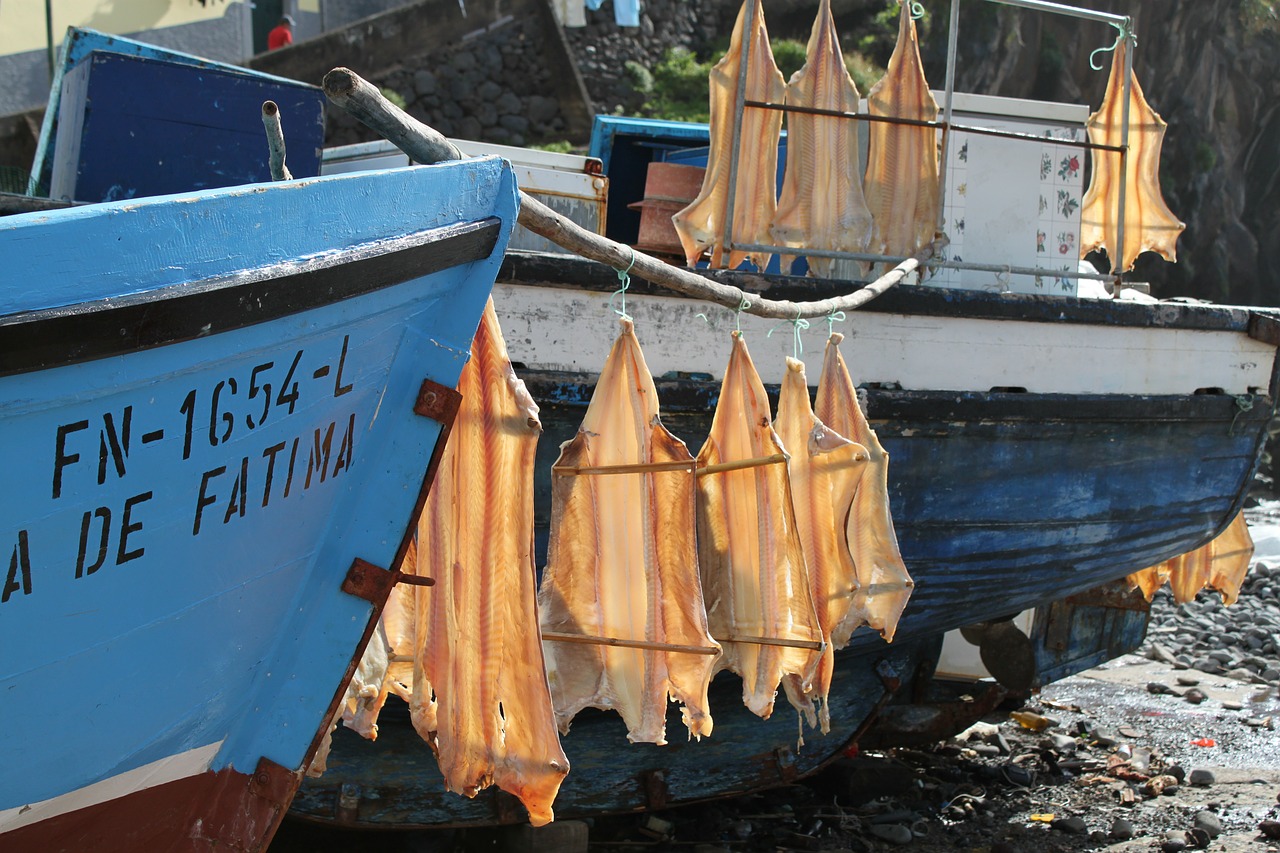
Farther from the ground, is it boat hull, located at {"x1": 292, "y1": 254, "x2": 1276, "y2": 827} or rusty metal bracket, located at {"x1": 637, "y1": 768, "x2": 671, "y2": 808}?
boat hull, located at {"x1": 292, "y1": 254, "x2": 1276, "y2": 827}

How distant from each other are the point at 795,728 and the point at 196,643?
3475mm

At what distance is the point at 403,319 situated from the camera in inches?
105

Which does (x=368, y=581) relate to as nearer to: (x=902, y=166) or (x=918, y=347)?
(x=918, y=347)

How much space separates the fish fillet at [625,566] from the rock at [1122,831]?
3186 mm

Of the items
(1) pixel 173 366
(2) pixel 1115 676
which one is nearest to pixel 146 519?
(1) pixel 173 366

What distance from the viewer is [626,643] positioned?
326cm

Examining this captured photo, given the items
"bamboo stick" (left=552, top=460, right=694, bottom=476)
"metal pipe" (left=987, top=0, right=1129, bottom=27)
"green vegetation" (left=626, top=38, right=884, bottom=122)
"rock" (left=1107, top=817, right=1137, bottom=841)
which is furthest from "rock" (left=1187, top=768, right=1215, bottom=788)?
"green vegetation" (left=626, top=38, right=884, bottom=122)

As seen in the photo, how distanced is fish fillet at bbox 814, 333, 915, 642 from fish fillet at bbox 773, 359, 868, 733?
78 millimetres

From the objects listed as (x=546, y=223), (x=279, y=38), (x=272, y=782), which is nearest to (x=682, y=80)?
(x=279, y=38)

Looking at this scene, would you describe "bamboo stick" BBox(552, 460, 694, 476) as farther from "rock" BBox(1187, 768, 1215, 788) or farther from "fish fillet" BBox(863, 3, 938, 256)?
"rock" BBox(1187, 768, 1215, 788)

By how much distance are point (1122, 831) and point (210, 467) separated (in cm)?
481

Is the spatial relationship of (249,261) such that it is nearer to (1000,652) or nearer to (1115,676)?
(1000,652)

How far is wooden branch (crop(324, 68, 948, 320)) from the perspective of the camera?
7.85 feet

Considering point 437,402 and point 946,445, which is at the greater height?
point 437,402
